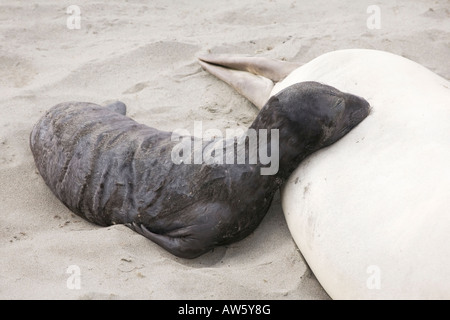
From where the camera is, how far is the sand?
298 cm

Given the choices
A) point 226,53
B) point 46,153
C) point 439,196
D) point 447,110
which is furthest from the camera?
point 226,53

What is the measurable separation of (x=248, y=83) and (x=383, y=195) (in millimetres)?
2128

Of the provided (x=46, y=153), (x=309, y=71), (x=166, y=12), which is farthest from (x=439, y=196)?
(x=166, y=12)

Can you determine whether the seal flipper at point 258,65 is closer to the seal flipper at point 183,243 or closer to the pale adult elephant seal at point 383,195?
the pale adult elephant seal at point 383,195

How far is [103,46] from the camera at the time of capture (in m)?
5.70

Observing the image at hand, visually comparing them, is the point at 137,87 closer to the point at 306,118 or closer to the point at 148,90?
the point at 148,90

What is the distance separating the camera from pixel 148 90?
4969 mm

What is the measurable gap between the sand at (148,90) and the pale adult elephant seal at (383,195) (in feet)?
0.84

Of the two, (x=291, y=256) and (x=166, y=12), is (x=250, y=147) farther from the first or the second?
(x=166, y=12)

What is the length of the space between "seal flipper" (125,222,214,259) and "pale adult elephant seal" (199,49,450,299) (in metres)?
0.46

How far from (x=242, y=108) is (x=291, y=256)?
1.74 meters

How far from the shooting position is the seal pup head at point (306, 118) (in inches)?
127

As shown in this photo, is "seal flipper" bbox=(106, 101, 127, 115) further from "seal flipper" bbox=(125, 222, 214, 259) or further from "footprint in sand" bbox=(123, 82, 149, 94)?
"seal flipper" bbox=(125, 222, 214, 259)

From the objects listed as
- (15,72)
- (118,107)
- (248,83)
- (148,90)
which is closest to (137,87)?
(148,90)
